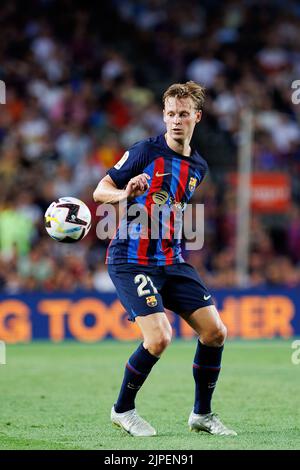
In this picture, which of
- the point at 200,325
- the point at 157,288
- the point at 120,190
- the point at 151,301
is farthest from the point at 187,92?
the point at 200,325

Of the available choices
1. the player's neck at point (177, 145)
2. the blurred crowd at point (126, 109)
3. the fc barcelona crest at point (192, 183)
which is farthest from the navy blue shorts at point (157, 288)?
the blurred crowd at point (126, 109)

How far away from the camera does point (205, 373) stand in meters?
7.82

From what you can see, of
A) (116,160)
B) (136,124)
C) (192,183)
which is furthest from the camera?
(136,124)

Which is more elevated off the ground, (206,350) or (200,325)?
(200,325)

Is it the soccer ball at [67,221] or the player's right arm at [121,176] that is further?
the soccer ball at [67,221]

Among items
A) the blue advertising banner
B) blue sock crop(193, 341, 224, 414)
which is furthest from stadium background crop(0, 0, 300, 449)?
blue sock crop(193, 341, 224, 414)

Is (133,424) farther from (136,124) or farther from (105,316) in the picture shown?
(136,124)

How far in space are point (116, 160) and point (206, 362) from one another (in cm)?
1048

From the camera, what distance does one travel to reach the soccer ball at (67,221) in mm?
7680

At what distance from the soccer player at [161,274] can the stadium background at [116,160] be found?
73.2 inches

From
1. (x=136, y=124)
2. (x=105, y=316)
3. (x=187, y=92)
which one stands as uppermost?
(x=136, y=124)

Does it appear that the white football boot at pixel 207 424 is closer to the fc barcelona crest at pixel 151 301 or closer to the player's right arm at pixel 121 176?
the fc barcelona crest at pixel 151 301

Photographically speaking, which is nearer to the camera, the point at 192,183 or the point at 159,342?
the point at 159,342

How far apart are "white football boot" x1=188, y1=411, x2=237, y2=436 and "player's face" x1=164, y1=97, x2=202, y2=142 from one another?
6.94 ft
